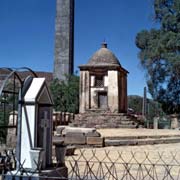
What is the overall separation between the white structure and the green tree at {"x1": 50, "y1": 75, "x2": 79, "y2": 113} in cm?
2691

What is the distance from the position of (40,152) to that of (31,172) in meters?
0.36

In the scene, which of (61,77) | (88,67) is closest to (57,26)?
(61,77)

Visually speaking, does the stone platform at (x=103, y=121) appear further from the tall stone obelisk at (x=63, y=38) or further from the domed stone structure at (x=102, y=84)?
the tall stone obelisk at (x=63, y=38)

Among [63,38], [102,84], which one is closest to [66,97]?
[102,84]

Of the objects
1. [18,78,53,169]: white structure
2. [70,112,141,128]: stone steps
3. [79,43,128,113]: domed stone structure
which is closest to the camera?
[18,78,53,169]: white structure

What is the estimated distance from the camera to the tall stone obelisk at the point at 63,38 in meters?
43.2

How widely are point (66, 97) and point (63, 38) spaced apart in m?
11.7

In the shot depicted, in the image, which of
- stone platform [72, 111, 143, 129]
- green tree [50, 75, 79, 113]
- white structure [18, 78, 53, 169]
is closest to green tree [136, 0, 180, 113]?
stone platform [72, 111, 143, 129]

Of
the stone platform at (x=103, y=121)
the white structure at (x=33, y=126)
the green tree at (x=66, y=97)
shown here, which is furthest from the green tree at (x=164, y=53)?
the white structure at (x=33, y=126)

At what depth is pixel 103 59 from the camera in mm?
30984

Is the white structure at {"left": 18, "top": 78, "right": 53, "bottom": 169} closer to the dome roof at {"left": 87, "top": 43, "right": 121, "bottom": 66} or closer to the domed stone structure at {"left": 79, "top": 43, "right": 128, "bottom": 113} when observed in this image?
the domed stone structure at {"left": 79, "top": 43, "right": 128, "bottom": 113}

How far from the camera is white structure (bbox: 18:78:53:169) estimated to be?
20.3ft

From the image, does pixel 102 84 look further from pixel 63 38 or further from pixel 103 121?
pixel 63 38

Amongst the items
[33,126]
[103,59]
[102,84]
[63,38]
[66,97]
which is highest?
[63,38]
